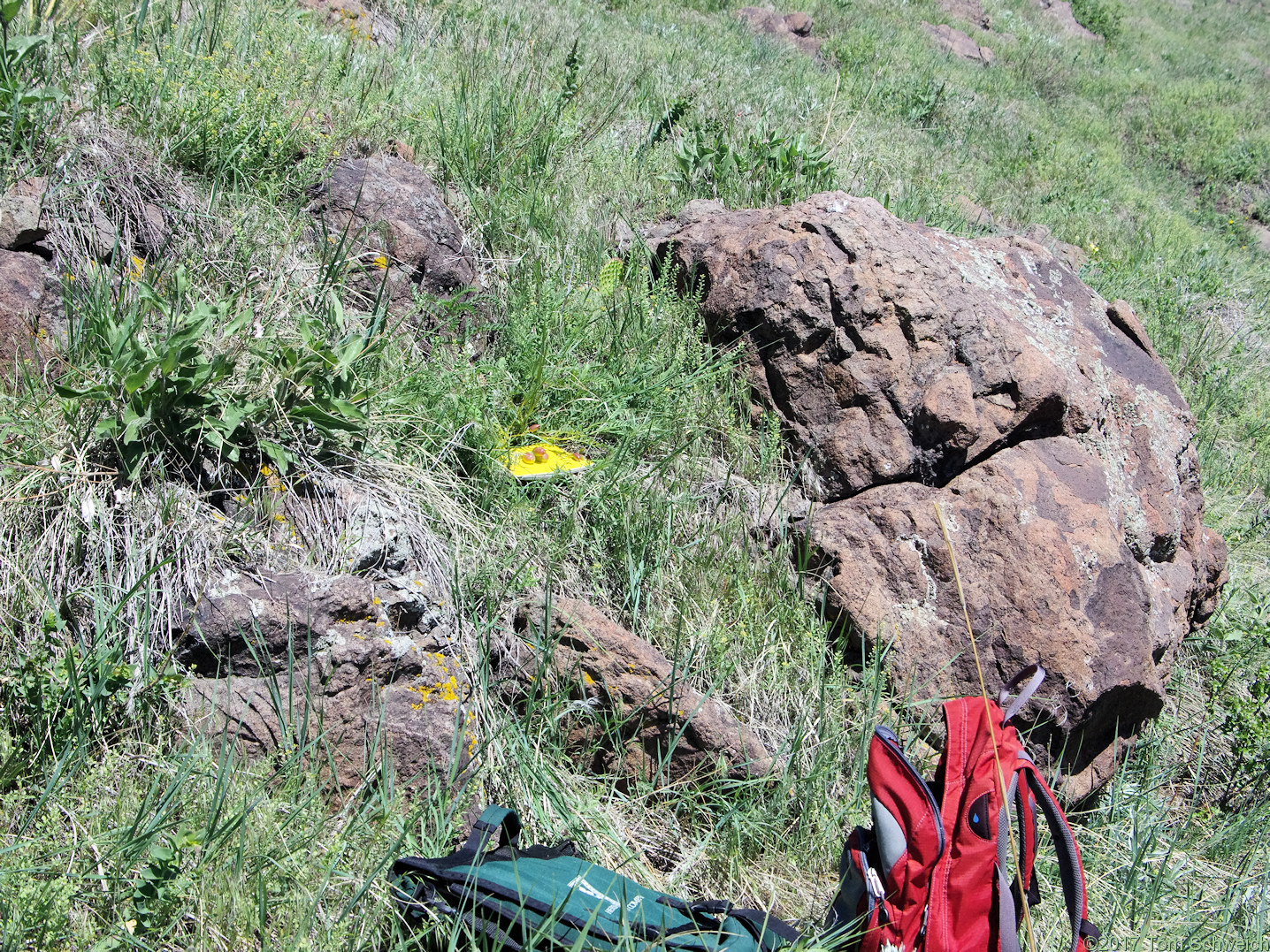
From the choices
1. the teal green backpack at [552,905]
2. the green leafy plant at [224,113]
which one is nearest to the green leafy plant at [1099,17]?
the green leafy plant at [224,113]

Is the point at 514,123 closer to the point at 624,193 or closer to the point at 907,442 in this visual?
the point at 624,193

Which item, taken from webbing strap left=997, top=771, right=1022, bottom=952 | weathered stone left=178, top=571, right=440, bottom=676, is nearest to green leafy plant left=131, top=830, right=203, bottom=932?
weathered stone left=178, top=571, right=440, bottom=676

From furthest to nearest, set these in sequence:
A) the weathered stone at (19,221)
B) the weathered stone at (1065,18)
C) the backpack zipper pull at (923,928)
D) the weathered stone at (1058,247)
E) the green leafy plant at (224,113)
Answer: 1. the weathered stone at (1065,18)
2. the weathered stone at (1058,247)
3. the green leafy plant at (224,113)
4. the weathered stone at (19,221)
5. the backpack zipper pull at (923,928)

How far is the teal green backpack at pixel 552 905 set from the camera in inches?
76.8

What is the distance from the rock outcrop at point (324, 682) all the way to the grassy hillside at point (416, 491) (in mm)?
83

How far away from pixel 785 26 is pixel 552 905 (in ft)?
30.4

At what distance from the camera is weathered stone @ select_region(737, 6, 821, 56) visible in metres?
8.98

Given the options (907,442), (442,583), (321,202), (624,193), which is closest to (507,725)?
(442,583)

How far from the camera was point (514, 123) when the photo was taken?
4.42m

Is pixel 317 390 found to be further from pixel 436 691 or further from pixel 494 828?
pixel 494 828

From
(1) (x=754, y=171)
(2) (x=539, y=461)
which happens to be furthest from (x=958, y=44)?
(2) (x=539, y=461)

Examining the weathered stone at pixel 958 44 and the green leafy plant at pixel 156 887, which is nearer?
the green leafy plant at pixel 156 887

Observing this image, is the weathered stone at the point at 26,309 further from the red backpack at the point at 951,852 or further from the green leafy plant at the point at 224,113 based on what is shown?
the red backpack at the point at 951,852

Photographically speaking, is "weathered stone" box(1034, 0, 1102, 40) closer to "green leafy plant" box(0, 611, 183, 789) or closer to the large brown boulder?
the large brown boulder
